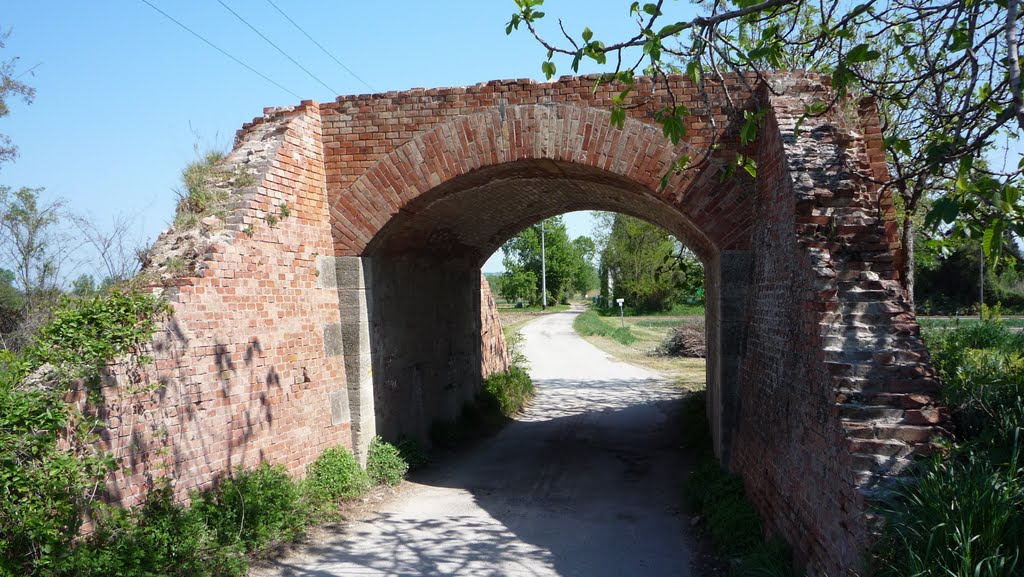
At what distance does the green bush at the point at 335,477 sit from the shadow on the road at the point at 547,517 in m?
0.54

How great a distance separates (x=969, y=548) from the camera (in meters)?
2.84

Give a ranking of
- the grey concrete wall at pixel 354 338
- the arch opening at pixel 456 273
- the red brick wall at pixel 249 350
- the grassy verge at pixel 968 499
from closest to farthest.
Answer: the grassy verge at pixel 968 499 < the red brick wall at pixel 249 350 < the arch opening at pixel 456 273 < the grey concrete wall at pixel 354 338

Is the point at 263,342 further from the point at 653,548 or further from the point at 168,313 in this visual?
the point at 653,548

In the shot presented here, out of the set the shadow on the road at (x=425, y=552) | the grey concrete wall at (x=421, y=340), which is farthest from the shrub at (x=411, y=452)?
the shadow on the road at (x=425, y=552)

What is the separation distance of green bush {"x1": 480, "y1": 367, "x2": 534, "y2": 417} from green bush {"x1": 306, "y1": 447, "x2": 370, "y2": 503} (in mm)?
5070

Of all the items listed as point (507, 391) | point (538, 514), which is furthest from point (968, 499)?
point (507, 391)

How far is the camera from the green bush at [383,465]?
7.92 meters

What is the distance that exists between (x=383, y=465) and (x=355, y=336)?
1.65 metres

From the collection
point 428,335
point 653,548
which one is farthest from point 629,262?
point 653,548

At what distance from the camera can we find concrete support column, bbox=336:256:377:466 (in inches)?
307

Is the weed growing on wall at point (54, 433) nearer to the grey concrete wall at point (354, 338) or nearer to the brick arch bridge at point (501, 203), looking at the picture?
the brick arch bridge at point (501, 203)

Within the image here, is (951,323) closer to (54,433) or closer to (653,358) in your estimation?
(54,433)

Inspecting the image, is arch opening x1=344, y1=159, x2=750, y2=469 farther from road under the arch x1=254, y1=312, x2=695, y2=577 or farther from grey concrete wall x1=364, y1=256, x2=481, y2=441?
road under the arch x1=254, y1=312, x2=695, y2=577

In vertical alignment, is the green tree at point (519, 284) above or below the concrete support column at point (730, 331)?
above
